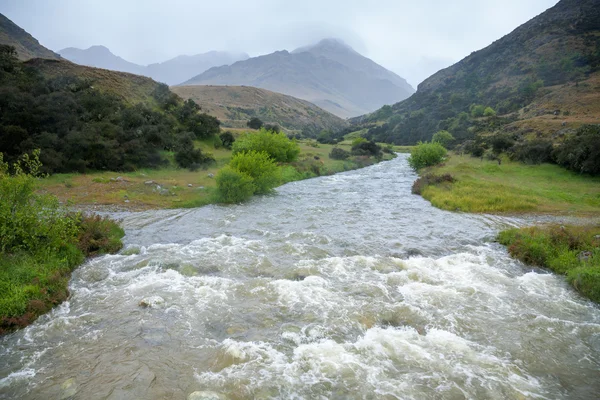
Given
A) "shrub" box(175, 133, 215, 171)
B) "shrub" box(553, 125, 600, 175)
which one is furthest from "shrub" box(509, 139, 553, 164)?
"shrub" box(175, 133, 215, 171)

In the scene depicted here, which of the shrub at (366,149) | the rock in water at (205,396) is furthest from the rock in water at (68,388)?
the shrub at (366,149)

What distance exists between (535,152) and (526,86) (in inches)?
2468

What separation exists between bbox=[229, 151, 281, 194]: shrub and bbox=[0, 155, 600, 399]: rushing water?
11676 millimetres

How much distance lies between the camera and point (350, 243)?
16.1 metres

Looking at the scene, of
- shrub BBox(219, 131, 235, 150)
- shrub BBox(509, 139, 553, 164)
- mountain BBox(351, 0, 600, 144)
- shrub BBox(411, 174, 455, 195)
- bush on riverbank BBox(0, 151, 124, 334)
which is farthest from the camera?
mountain BBox(351, 0, 600, 144)

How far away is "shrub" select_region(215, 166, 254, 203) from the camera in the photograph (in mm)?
24438

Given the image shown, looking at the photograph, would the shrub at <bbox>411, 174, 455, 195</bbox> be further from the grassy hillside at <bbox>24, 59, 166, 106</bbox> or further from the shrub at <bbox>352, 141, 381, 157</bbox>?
the grassy hillside at <bbox>24, 59, 166, 106</bbox>

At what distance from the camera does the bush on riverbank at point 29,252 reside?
9109mm

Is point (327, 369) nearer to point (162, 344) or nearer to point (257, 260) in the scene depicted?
point (162, 344)

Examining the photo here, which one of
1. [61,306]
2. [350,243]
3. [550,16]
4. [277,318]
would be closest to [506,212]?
[350,243]

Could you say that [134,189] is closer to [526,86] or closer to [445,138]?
[445,138]

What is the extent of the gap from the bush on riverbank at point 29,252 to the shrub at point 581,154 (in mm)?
35055

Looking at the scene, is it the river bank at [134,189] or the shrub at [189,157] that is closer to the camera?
the river bank at [134,189]

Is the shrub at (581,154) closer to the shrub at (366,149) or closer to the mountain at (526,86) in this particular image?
the mountain at (526,86)
